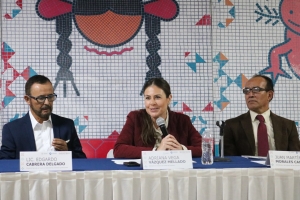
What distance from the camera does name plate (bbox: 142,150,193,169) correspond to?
7.84 feet

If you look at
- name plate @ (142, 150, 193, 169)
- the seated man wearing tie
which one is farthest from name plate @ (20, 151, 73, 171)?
the seated man wearing tie

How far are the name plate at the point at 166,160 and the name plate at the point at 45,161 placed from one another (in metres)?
Result: 0.38

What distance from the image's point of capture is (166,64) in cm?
418

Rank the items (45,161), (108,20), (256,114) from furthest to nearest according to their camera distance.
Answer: (108,20) < (256,114) < (45,161)

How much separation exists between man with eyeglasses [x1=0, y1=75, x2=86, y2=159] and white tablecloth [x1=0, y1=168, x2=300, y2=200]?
928 mm

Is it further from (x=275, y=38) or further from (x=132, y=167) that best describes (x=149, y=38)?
(x=132, y=167)

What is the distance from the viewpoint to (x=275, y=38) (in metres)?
4.32

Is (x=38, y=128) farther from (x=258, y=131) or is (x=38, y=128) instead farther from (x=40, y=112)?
(x=258, y=131)

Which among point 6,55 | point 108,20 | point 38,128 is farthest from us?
point 108,20

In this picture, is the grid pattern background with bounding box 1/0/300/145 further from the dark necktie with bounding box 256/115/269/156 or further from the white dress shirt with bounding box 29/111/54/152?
the dark necktie with bounding box 256/115/269/156

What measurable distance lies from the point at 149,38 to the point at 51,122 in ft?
4.13

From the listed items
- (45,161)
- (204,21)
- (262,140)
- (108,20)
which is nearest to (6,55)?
(108,20)

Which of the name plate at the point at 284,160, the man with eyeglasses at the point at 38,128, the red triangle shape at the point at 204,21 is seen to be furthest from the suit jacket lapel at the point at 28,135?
the red triangle shape at the point at 204,21

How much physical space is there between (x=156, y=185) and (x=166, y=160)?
5.7 inches
